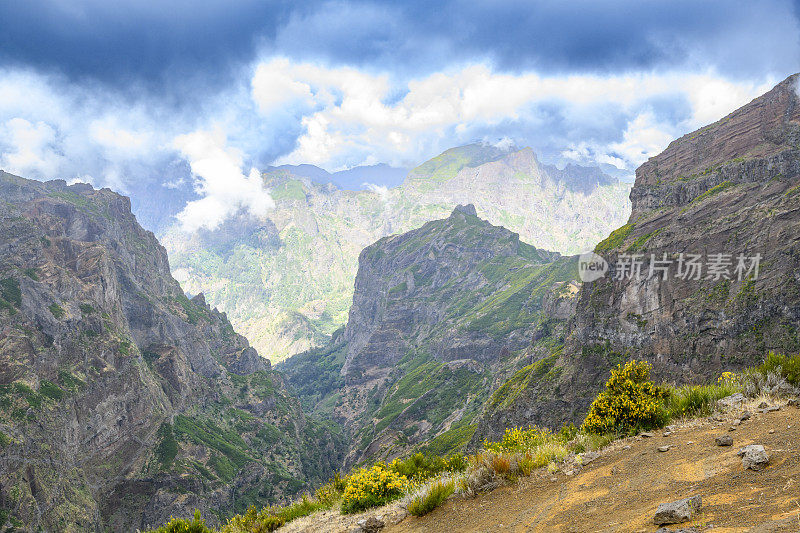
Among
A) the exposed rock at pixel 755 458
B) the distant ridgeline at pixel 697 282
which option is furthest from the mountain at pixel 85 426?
the exposed rock at pixel 755 458

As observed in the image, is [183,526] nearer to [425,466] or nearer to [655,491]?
[425,466]

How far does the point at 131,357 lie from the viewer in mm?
177625

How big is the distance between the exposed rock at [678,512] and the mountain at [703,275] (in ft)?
264

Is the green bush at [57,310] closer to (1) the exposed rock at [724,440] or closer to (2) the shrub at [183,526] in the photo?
(2) the shrub at [183,526]

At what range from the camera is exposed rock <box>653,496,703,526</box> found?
841 cm

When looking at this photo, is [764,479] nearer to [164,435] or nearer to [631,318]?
[631,318]

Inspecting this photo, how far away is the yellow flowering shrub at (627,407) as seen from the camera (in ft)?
56.0

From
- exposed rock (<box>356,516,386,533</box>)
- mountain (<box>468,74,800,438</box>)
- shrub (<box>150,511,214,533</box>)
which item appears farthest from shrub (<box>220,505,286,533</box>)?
mountain (<box>468,74,800,438</box>)

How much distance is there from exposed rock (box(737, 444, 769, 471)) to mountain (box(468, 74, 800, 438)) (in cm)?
7750

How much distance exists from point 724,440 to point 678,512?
5.97m

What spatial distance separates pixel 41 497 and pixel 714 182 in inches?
8047

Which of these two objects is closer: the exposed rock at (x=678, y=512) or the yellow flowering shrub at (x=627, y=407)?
the exposed rock at (x=678, y=512)

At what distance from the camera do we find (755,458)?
10.2 meters

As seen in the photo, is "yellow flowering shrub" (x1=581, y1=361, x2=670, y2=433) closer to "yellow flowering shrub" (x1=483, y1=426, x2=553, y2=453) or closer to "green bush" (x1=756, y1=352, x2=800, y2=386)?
"yellow flowering shrub" (x1=483, y1=426, x2=553, y2=453)
